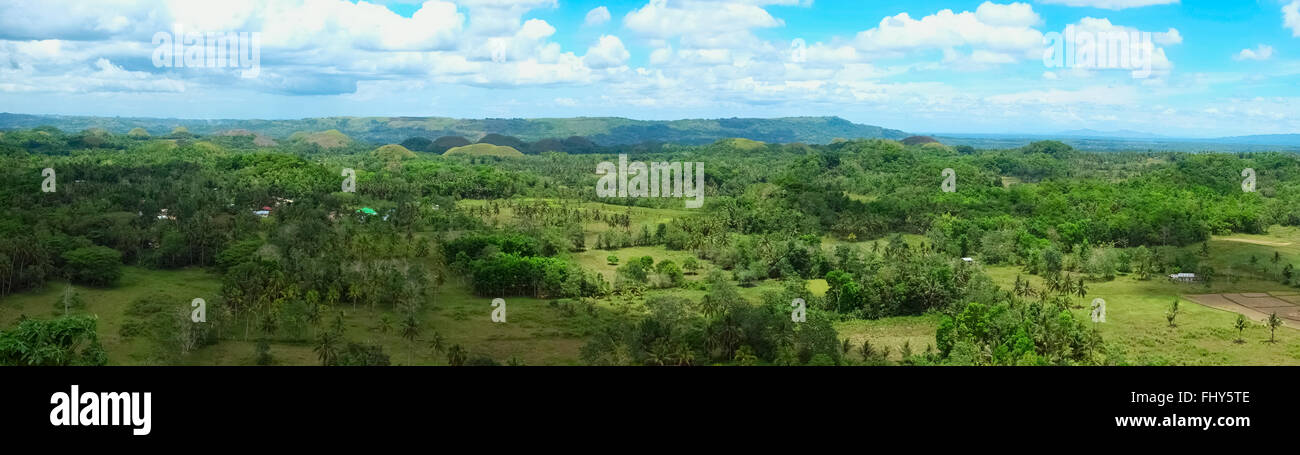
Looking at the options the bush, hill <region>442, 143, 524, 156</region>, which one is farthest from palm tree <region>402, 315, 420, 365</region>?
hill <region>442, 143, 524, 156</region>

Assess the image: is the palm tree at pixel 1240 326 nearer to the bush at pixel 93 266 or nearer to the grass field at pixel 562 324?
the grass field at pixel 562 324

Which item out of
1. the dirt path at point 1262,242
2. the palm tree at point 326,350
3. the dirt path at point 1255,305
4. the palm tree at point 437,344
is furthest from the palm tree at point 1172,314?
the palm tree at point 326,350

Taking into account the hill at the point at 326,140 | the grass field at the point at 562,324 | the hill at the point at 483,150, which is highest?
the hill at the point at 326,140

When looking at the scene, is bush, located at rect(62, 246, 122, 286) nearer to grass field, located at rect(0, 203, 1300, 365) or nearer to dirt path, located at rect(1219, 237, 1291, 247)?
grass field, located at rect(0, 203, 1300, 365)

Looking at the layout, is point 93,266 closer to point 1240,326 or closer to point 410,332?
point 410,332

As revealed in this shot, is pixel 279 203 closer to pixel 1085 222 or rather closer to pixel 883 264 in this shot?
pixel 883 264

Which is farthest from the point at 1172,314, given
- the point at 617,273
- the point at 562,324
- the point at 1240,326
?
the point at 562,324
